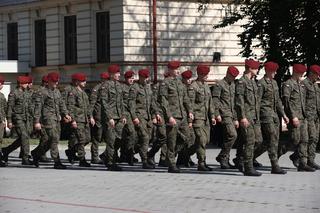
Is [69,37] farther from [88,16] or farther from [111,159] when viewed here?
[111,159]

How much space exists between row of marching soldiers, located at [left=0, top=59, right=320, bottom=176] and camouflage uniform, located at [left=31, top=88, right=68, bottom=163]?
19 millimetres

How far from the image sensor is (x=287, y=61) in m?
28.3

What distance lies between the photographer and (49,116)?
59.2ft

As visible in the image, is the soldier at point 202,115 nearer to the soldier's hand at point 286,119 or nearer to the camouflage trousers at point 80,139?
the soldier's hand at point 286,119

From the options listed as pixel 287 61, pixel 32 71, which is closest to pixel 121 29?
pixel 32 71

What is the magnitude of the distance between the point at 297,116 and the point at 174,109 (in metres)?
2.20

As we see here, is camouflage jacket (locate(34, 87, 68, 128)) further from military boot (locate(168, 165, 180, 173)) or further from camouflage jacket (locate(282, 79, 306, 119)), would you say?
camouflage jacket (locate(282, 79, 306, 119))

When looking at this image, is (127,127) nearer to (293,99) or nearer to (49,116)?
(49,116)

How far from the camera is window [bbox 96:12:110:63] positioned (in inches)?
1585

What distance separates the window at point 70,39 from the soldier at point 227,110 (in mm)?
24911

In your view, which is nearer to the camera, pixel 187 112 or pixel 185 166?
pixel 187 112

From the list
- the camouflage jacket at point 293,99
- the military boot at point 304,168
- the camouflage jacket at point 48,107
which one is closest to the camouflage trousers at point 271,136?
the camouflage jacket at point 293,99

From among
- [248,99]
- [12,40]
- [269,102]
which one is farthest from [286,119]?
[12,40]

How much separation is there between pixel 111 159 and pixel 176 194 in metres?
4.37
